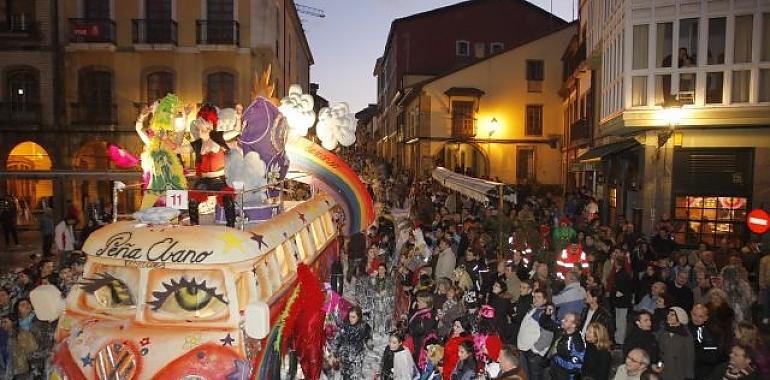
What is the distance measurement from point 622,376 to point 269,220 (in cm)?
486

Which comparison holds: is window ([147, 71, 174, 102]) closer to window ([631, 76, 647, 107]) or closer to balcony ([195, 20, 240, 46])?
balcony ([195, 20, 240, 46])

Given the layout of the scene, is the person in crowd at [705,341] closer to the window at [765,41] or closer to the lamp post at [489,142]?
the window at [765,41]

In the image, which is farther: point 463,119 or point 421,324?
point 463,119

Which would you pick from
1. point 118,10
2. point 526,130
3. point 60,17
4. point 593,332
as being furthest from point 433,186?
point 593,332

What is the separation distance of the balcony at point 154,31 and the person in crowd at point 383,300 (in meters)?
17.8

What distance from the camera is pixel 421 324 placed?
841cm

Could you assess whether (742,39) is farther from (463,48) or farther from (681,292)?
(463,48)

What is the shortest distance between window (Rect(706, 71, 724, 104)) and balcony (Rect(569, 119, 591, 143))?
7.90 metres

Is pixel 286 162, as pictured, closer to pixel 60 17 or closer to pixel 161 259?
pixel 161 259

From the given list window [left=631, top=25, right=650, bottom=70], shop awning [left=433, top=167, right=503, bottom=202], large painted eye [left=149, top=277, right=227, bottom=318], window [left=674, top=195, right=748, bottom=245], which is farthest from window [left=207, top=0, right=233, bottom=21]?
large painted eye [left=149, top=277, right=227, bottom=318]

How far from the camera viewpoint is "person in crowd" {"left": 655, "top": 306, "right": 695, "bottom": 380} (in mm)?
7016

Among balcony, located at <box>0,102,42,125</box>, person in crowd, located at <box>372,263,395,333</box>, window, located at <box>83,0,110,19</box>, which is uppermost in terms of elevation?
window, located at <box>83,0,110,19</box>

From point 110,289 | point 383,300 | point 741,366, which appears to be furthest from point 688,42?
point 110,289

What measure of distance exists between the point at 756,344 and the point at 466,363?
3.19 meters
